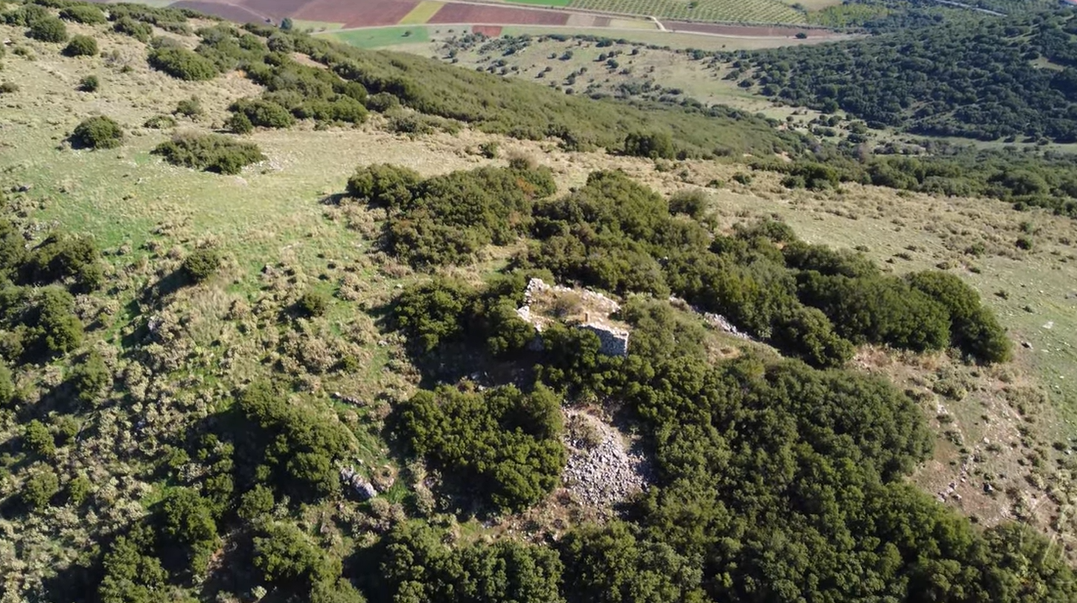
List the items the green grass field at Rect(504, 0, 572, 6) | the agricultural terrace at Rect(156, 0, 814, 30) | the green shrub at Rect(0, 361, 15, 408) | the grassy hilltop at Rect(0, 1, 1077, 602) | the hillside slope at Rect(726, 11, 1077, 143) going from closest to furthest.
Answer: the grassy hilltop at Rect(0, 1, 1077, 602), the green shrub at Rect(0, 361, 15, 408), the hillside slope at Rect(726, 11, 1077, 143), the agricultural terrace at Rect(156, 0, 814, 30), the green grass field at Rect(504, 0, 572, 6)

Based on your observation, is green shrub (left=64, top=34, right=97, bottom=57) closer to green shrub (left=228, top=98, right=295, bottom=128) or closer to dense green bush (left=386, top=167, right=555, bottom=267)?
green shrub (left=228, top=98, right=295, bottom=128)

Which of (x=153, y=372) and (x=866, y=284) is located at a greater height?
(x=866, y=284)

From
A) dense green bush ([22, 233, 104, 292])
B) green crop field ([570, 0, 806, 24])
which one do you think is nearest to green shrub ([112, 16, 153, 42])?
dense green bush ([22, 233, 104, 292])

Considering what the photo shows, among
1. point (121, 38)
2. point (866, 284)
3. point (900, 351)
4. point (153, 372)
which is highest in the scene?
point (121, 38)

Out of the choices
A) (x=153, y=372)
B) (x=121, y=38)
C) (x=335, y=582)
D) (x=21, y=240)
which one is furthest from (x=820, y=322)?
(x=121, y=38)

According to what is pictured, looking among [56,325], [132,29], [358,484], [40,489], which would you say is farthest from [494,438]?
[132,29]

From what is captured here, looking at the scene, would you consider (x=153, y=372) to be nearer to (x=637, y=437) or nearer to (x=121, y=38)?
(x=637, y=437)

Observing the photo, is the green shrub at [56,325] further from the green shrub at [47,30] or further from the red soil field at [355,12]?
the red soil field at [355,12]
